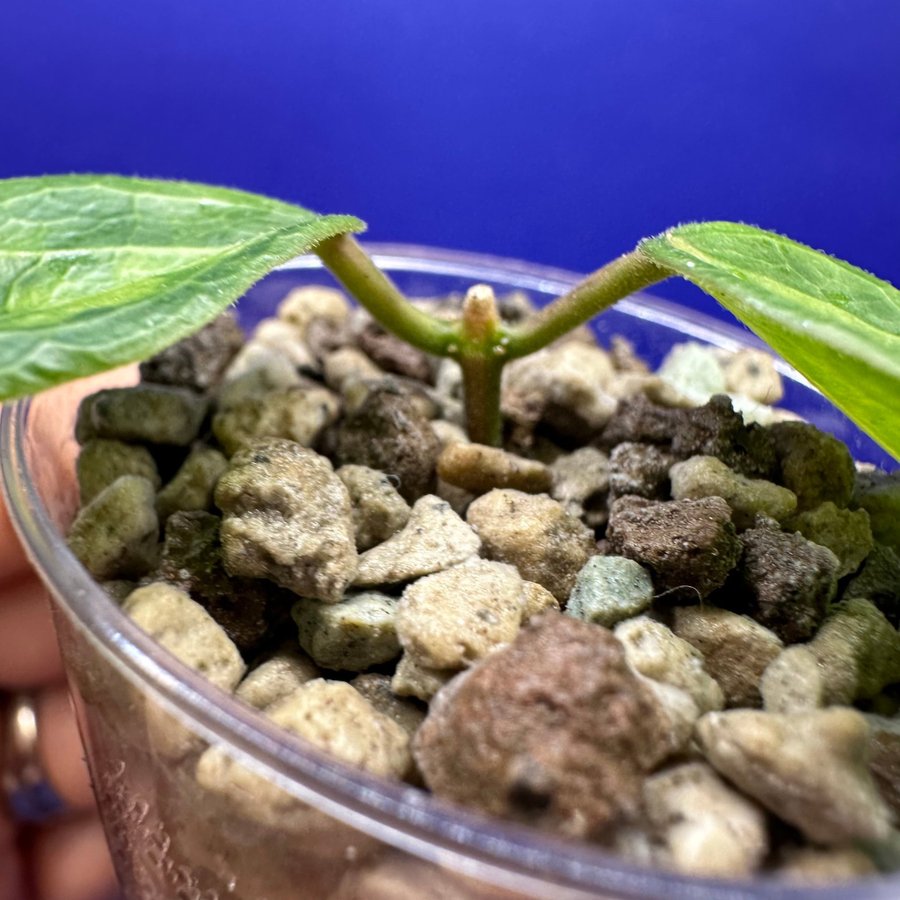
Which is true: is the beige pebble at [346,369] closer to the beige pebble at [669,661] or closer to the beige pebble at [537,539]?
the beige pebble at [537,539]

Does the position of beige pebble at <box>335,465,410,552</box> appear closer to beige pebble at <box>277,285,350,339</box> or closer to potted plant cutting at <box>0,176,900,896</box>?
potted plant cutting at <box>0,176,900,896</box>

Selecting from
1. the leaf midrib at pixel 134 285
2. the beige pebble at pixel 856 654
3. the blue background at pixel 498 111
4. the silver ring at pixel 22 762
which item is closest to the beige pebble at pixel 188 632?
the leaf midrib at pixel 134 285

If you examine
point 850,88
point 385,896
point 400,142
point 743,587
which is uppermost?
point 850,88

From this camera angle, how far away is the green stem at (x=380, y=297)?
539 millimetres

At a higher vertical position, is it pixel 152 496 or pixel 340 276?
pixel 340 276

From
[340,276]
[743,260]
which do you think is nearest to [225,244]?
[340,276]

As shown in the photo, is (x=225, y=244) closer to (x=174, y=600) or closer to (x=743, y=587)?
(x=174, y=600)

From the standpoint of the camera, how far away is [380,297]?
1.85 feet

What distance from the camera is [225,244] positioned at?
48 centimetres

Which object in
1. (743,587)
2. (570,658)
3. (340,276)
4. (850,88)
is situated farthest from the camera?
(850,88)

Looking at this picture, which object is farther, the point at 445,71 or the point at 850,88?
the point at 445,71

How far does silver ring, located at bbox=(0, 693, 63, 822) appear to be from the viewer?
71 centimetres

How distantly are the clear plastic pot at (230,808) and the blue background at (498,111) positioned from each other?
61 centimetres

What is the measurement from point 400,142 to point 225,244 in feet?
2.10
